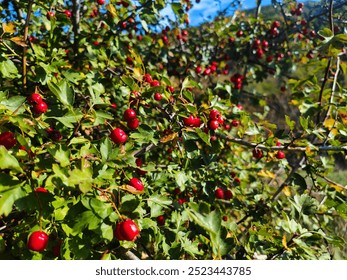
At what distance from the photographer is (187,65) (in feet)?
11.8

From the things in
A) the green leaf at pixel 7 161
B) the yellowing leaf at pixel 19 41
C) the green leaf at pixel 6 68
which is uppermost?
the yellowing leaf at pixel 19 41

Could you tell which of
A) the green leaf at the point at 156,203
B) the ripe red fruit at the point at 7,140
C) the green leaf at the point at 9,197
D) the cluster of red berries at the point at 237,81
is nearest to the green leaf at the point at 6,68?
the ripe red fruit at the point at 7,140

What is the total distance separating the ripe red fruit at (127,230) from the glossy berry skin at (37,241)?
0.27 metres

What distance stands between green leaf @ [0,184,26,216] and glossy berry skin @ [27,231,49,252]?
7.7 inches

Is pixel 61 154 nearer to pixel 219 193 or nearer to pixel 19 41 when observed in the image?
pixel 19 41

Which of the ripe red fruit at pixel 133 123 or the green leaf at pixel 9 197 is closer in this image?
the green leaf at pixel 9 197

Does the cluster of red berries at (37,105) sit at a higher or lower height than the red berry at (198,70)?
lower

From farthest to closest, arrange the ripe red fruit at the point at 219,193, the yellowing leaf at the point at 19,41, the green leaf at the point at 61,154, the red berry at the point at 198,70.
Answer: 1. the red berry at the point at 198,70
2. the ripe red fruit at the point at 219,193
3. the yellowing leaf at the point at 19,41
4. the green leaf at the point at 61,154

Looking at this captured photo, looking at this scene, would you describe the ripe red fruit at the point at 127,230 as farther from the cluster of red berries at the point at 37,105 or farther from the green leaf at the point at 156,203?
the cluster of red berries at the point at 37,105

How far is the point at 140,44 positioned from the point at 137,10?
186 cm

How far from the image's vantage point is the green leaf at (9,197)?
2.96 ft

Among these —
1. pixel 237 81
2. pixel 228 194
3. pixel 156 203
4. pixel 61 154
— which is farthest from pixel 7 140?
pixel 237 81
